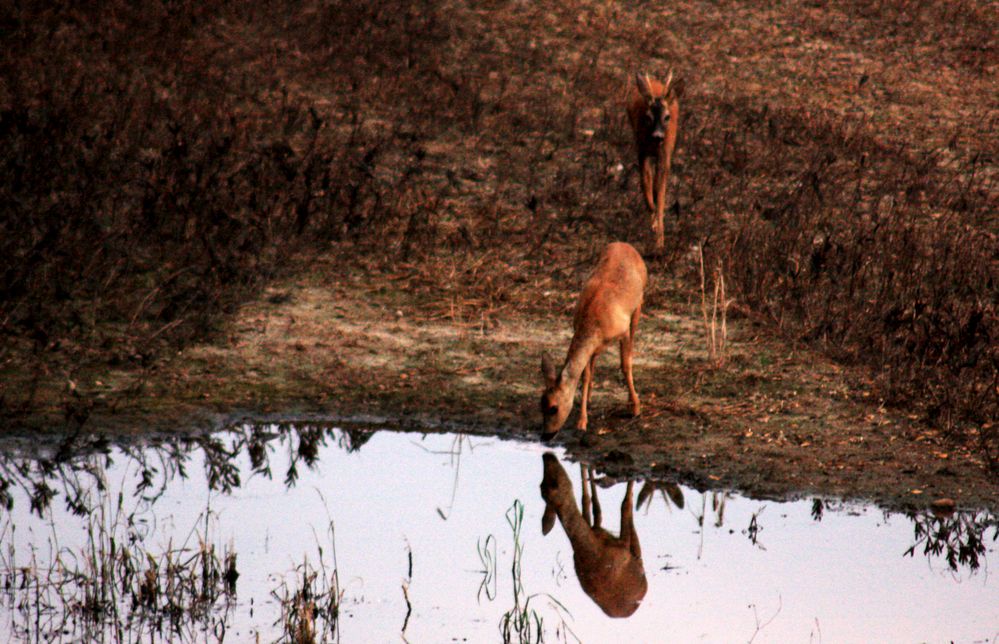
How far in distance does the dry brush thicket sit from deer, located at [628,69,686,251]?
0.35m

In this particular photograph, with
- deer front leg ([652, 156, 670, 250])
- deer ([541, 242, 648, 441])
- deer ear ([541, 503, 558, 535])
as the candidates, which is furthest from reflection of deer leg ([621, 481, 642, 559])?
deer front leg ([652, 156, 670, 250])

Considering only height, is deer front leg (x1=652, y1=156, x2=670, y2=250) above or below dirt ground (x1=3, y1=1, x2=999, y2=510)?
above

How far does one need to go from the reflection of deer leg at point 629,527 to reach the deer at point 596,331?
2.62ft

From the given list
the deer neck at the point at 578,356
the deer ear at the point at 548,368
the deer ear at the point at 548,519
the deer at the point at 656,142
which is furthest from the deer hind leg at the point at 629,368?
the deer at the point at 656,142

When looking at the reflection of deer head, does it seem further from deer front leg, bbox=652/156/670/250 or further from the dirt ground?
deer front leg, bbox=652/156/670/250

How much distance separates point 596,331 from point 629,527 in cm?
163

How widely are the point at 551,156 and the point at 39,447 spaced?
862 cm

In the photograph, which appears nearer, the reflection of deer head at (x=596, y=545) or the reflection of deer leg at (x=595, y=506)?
the reflection of deer head at (x=596, y=545)

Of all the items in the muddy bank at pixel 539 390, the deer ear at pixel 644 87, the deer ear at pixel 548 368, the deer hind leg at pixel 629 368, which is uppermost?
the deer ear at pixel 644 87

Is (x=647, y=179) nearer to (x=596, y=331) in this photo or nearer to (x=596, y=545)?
(x=596, y=331)

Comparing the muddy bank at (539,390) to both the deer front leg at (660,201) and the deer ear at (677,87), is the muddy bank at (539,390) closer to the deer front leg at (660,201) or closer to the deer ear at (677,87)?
the deer front leg at (660,201)

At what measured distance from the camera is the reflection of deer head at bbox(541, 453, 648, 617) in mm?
6453

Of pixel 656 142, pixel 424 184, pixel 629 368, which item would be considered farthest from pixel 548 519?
pixel 424 184

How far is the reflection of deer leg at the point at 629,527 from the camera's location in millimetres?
7116
